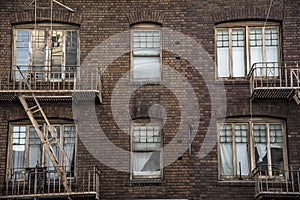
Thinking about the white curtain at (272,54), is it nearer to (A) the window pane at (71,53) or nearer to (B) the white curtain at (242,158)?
(B) the white curtain at (242,158)

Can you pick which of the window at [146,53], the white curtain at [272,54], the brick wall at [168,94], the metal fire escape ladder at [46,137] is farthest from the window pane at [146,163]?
the white curtain at [272,54]

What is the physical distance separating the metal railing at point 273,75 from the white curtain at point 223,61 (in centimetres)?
86

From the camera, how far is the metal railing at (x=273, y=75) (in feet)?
61.9

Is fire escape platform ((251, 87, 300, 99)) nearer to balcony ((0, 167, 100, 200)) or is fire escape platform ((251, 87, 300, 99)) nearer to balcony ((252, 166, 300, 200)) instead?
balcony ((252, 166, 300, 200))

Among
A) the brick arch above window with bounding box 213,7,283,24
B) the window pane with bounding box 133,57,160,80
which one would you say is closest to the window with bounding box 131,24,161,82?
the window pane with bounding box 133,57,160,80

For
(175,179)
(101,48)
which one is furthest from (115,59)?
(175,179)

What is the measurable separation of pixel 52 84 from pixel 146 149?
12.1 ft

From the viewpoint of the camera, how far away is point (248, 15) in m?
19.9

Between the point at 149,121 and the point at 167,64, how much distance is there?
6.45 ft

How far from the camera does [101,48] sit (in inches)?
783

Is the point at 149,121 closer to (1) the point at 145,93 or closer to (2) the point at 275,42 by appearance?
(1) the point at 145,93

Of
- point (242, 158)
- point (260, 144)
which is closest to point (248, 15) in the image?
point (260, 144)

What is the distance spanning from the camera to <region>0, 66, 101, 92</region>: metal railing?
759 inches

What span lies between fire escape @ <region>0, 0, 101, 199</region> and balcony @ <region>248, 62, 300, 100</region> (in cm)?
495
